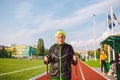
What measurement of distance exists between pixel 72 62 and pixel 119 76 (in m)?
11.2

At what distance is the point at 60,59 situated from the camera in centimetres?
581

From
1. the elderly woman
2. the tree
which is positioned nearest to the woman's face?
the elderly woman

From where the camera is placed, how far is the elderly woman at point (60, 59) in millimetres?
5745

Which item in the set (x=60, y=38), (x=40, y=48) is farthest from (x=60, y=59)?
(x=40, y=48)

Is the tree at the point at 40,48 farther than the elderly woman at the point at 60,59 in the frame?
Yes

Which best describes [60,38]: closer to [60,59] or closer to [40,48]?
[60,59]

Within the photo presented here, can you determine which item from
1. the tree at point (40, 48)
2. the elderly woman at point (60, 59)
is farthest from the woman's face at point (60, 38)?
the tree at point (40, 48)

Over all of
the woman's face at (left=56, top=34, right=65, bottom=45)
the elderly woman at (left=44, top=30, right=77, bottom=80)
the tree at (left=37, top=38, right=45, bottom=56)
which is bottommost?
the elderly woman at (left=44, top=30, right=77, bottom=80)

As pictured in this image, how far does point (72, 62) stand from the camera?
5902mm

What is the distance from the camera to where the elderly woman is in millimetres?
5745

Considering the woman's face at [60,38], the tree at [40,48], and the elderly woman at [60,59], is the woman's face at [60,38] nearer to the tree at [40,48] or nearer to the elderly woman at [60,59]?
the elderly woman at [60,59]

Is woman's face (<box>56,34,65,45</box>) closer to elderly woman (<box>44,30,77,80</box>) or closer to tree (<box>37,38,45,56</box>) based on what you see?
elderly woman (<box>44,30,77,80</box>)

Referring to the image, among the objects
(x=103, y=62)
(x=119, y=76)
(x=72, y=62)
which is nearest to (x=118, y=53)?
(x=119, y=76)

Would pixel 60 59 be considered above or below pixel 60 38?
below
